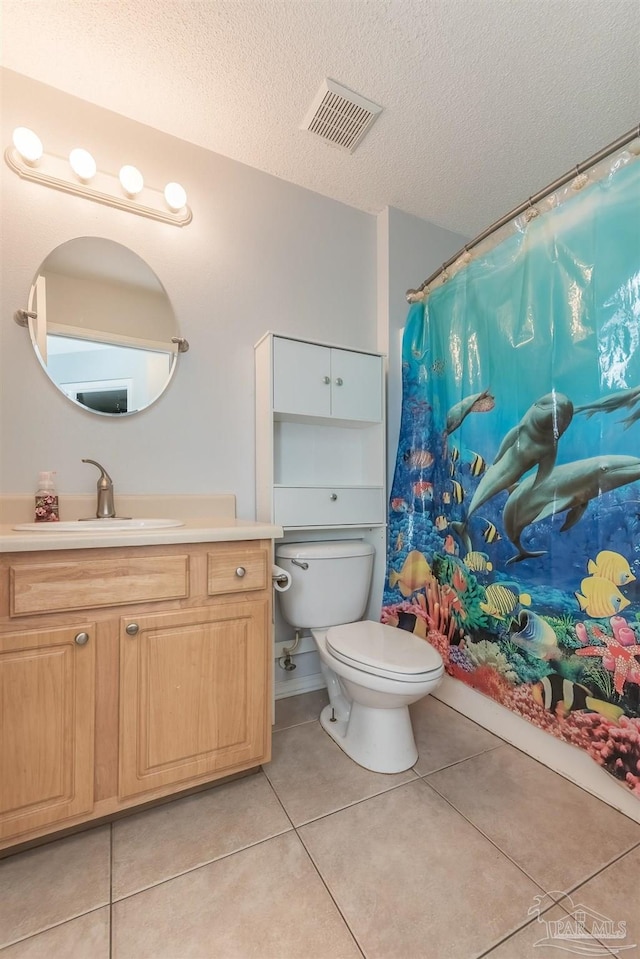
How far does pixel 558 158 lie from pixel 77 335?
6.87ft

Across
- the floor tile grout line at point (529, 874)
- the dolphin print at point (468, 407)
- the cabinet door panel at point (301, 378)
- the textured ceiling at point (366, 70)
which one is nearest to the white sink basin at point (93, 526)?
the cabinet door panel at point (301, 378)

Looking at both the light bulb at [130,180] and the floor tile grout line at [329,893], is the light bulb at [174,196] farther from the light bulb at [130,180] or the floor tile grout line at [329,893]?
the floor tile grout line at [329,893]

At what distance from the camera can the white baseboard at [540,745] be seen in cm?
123

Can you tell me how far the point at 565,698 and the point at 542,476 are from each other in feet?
2.31

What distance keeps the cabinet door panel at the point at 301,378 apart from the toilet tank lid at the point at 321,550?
0.56 metres

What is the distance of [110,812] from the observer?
1.11m

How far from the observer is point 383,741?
141cm

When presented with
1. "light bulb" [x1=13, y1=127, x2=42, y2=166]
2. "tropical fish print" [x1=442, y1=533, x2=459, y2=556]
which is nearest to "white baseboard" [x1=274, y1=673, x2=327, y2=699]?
"tropical fish print" [x1=442, y1=533, x2=459, y2=556]

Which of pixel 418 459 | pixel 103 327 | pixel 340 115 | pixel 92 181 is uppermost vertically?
pixel 340 115

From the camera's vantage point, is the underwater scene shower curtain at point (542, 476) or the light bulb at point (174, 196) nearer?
the underwater scene shower curtain at point (542, 476)

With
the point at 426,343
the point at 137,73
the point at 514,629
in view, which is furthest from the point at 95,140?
the point at 514,629

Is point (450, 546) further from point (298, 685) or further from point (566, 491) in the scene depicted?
point (298, 685)

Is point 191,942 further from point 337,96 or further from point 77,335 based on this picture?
point 337,96

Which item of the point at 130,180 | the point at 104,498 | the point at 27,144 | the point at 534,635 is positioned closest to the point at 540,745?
the point at 534,635
